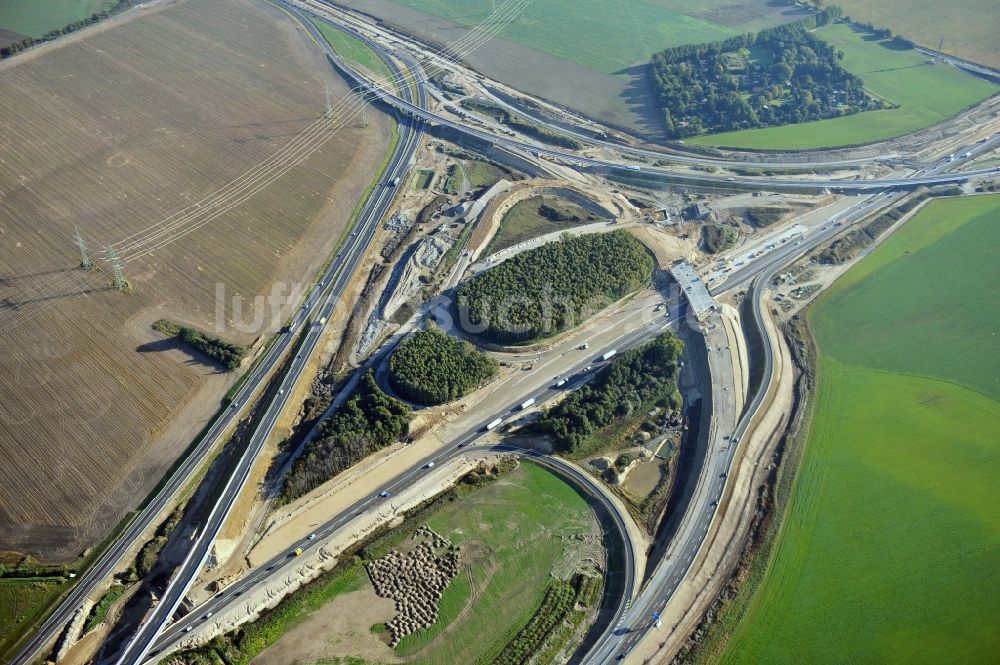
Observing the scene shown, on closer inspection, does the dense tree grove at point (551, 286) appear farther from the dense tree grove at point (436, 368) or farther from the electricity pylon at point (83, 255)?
the electricity pylon at point (83, 255)

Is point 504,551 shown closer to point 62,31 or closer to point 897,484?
point 897,484

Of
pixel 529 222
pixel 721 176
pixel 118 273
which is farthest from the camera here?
pixel 721 176

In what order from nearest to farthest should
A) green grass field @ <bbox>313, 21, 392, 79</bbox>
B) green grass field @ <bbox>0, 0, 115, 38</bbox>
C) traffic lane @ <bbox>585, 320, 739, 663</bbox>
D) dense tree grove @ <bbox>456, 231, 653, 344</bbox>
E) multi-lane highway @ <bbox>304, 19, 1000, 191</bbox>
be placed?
traffic lane @ <bbox>585, 320, 739, 663</bbox>
dense tree grove @ <bbox>456, 231, 653, 344</bbox>
multi-lane highway @ <bbox>304, 19, 1000, 191</bbox>
green grass field @ <bbox>313, 21, 392, 79</bbox>
green grass field @ <bbox>0, 0, 115, 38</bbox>

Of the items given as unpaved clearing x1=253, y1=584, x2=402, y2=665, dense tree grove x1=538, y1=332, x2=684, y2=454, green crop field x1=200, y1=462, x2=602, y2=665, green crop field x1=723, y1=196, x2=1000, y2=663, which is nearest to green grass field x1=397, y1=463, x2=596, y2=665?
green crop field x1=200, y1=462, x2=602, y2=665

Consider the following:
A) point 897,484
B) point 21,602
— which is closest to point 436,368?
point 21,602

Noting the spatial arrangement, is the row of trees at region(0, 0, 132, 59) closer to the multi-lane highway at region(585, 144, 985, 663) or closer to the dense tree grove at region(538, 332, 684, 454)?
the dense tree grove at region(538, 332, 684, 454)

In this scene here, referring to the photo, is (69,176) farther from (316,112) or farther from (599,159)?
(599,159)
